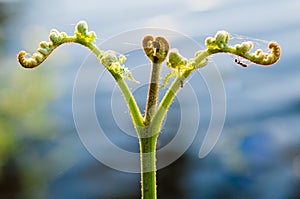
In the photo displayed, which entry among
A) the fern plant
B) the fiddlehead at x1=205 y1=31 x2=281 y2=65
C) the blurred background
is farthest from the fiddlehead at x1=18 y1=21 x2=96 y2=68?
the blurred background

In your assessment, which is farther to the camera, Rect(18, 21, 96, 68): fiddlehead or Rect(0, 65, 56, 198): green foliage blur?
Rect(0, 65, 56, 198): green foliage blur

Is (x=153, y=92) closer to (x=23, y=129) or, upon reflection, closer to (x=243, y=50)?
(x=243, y=50)

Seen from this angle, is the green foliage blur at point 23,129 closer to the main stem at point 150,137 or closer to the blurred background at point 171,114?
the blurred background at point 171,114

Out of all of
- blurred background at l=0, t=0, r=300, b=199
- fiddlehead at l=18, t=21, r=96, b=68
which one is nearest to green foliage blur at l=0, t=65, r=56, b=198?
blurred background at l=0, t=0, r=300, b=199

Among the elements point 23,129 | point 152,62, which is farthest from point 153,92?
point 23,129

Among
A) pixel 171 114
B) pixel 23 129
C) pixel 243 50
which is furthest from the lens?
pixel 23 129

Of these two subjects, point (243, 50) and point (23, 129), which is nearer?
point (243, 50)

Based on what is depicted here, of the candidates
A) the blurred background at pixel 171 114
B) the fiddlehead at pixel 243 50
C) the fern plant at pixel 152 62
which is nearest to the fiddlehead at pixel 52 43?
the fern plant at pixel 152 62

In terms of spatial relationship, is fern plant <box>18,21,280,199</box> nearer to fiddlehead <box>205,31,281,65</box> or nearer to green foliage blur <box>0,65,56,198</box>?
fiddlehead <box>205,31,281,65</box>

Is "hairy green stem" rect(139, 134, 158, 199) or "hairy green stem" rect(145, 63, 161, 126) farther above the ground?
"hairy green stem" rect(145, 63, 161, 126)
